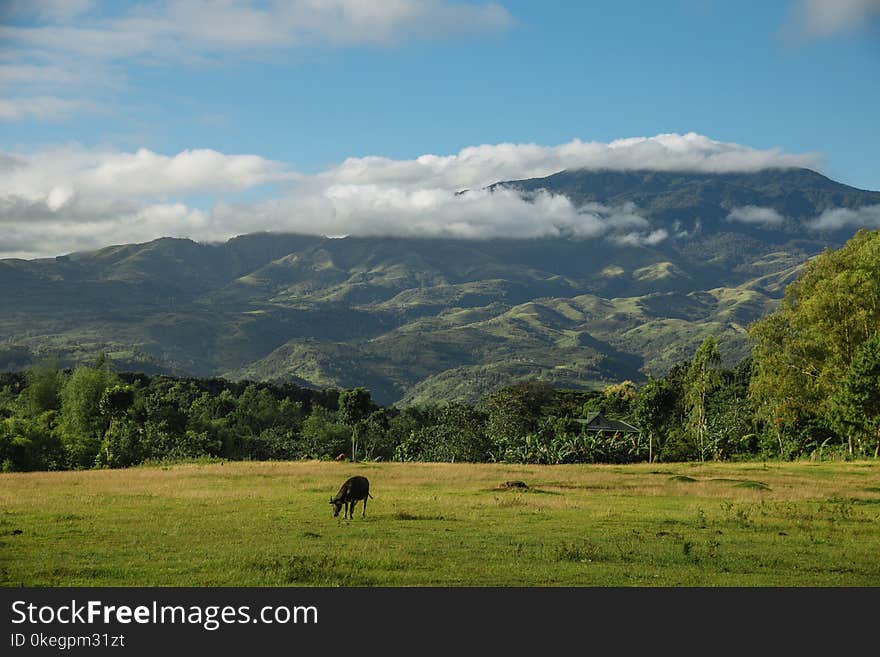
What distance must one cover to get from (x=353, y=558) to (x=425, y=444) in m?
71.6

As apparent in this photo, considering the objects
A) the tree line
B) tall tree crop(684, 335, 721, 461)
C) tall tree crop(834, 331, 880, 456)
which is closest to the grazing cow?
the tree line

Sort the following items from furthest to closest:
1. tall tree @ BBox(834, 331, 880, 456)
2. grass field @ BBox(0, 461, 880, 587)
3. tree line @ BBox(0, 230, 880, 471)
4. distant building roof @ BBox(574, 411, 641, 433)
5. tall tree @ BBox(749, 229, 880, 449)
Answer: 1. distant building roof @ BBox(574, 411, 641, 433)
2. tree line @ BBox(0, 230, 880, 471)
3. tall tree @ BBox(749, 229, 880, 449)
4. tall tree @ BBox(834, 331, 880, 456)
5. grass field @ BBox(0, 461, 880, 587)

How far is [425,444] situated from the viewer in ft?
301

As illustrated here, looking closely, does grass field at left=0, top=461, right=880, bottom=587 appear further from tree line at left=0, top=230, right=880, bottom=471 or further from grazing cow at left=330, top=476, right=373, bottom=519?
tree line at left=0, top=230, right=880, bottom=471

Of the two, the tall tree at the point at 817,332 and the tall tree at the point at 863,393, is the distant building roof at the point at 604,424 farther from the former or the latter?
the tall tree at the point at 863,393

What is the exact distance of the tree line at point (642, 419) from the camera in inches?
2542

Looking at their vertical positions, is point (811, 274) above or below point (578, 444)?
→ above

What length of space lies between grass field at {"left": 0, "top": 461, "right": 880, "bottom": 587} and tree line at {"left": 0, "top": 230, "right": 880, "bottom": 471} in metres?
23.3

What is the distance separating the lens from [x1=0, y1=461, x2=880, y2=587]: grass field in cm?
1881

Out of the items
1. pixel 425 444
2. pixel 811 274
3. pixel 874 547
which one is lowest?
pixel 425 444
